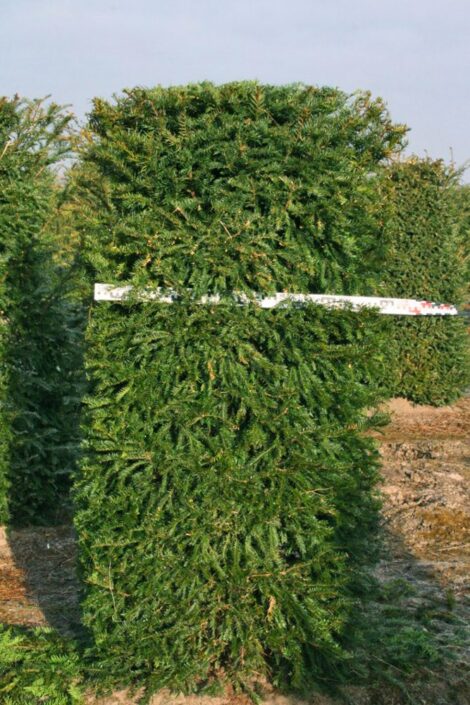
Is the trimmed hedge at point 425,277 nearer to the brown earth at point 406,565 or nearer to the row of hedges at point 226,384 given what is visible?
the brown earth at point 406,565

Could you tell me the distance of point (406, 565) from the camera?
5906 millimetres

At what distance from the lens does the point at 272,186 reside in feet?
13.0

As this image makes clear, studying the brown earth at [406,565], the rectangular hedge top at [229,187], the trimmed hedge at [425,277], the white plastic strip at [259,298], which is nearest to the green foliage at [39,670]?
the brown earth at [406,565]

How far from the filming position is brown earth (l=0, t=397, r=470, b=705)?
414 centimetres

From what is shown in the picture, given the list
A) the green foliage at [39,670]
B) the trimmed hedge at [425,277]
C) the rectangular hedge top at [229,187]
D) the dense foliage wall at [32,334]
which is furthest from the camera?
the trimmed hedge at [425,277]

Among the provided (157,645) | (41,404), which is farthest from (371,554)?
(41,404)

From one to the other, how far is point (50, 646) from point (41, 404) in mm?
2782

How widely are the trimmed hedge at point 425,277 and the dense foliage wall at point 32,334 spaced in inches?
215

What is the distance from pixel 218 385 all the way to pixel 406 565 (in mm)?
2621

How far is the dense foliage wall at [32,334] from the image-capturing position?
6.41 metres

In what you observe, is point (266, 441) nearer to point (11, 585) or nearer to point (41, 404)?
point (11, 585)

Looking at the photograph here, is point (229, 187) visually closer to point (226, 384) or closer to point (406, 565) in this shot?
point (226, 384)

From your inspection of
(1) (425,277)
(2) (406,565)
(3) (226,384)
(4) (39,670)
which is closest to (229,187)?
(3) (226,384)

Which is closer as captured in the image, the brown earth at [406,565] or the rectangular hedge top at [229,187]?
the rectangular hedge top at [229,187]
